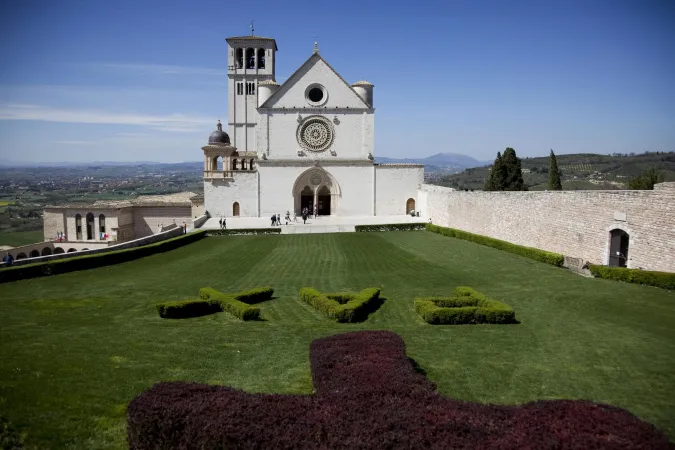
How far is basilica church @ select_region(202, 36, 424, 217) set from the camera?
1780 inches

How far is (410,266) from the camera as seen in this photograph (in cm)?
2264

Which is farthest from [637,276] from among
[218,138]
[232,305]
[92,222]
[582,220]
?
[92,222]

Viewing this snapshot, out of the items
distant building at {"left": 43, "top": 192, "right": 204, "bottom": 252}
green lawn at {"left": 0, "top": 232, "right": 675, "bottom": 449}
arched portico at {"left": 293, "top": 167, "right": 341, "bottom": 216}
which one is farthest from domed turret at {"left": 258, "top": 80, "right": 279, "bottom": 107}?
green lawn at {"left": 0, "top": 232, "right": 675, "bottom": 449}

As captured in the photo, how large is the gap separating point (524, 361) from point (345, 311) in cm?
513

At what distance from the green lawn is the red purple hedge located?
1.31 meters

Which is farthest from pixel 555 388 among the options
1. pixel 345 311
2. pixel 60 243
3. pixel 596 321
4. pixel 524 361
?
pixel 60 243

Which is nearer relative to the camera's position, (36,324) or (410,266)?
(36,324)

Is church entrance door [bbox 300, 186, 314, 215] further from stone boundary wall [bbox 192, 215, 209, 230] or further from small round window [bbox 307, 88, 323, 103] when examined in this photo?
stone boundary wall [bbox 192, 215, 209, 230]

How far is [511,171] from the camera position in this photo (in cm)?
4456

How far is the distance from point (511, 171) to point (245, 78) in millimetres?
29448

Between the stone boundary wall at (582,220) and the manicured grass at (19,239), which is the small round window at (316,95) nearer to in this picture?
the stone boundary wall at (582,220)

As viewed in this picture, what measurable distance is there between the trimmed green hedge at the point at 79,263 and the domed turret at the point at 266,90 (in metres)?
20.6

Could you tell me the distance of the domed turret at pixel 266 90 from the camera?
45562 mm

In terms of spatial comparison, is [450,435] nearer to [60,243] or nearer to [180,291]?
[180,291]
